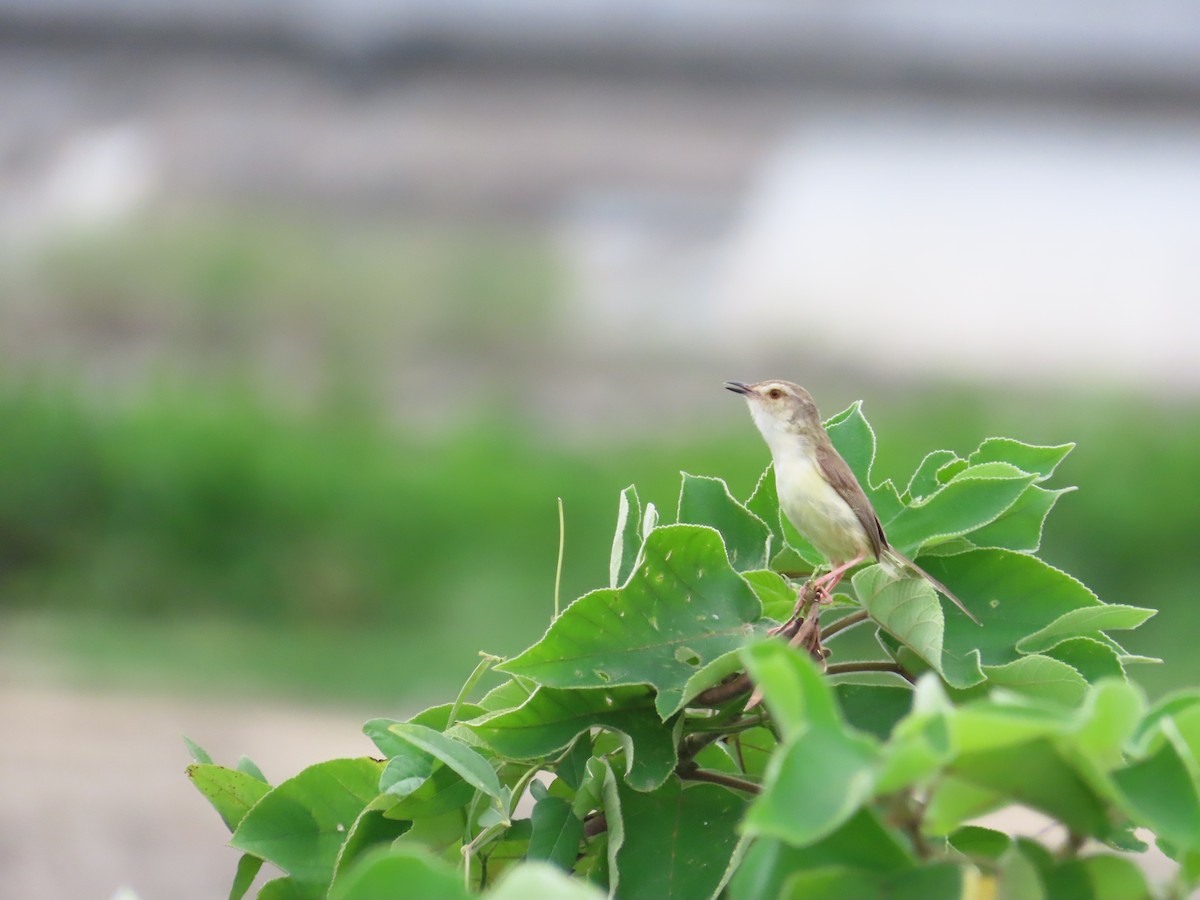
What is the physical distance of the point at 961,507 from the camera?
1.79ft

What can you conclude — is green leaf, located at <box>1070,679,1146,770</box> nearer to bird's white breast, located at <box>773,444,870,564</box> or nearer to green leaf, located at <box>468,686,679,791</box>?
green leaf, located at <box>468,686,679,791</box>

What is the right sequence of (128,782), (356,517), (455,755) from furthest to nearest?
(356,517) < (128,782) < (455,755)

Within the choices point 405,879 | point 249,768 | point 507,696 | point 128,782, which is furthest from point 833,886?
point 128,782

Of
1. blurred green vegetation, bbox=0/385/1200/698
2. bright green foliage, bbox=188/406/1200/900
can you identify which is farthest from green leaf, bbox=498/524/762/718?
blurred green vegetation, bbox=0/385/1200/698

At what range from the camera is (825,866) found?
373 mm

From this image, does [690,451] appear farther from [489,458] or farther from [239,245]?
[239,245]

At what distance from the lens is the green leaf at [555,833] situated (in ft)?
1.61

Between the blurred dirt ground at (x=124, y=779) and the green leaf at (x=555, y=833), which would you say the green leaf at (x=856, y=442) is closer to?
the green leaf at (x=555, y=833)

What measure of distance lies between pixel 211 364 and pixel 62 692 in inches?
60.3

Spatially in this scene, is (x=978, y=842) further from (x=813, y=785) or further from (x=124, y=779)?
(x=124, y=779)

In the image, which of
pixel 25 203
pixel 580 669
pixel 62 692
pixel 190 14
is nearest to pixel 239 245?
pixel 25 203

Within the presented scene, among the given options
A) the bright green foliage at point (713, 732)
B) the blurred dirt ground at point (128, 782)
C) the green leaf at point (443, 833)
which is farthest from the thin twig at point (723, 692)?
the blurred dirt ground at point (128, 782)

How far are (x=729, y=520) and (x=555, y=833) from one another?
162 millimetres

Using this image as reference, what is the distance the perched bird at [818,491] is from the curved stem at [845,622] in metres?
0.02
